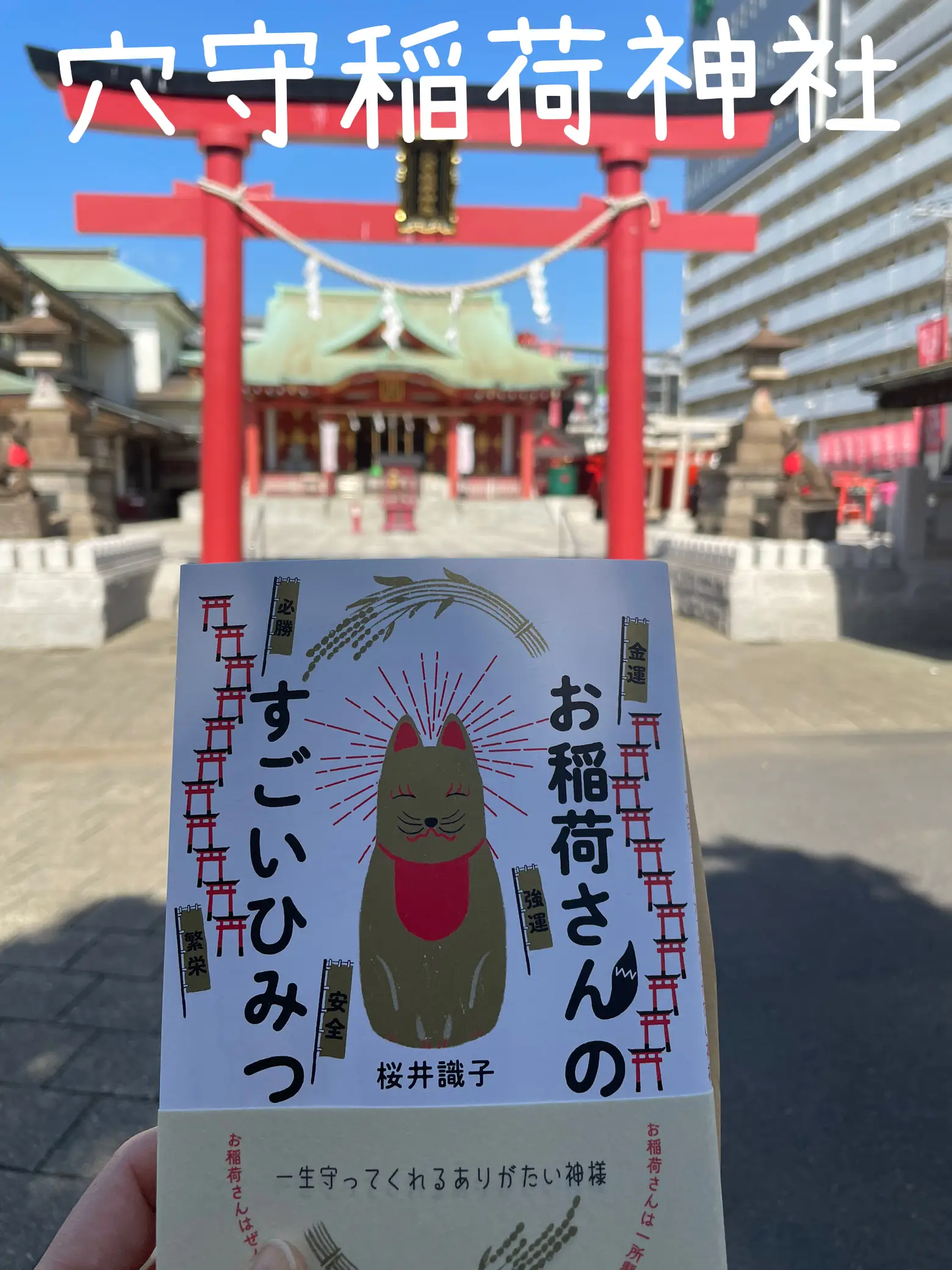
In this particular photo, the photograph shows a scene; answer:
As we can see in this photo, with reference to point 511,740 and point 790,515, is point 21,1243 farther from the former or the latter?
point 790,515

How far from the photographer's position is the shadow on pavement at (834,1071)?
5.11 feet

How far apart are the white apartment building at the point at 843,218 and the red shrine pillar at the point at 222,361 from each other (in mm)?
21566

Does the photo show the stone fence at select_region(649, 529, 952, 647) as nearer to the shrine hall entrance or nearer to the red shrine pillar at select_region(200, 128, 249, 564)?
the red shrine pillar at select_region(200, 128, 249, 564)

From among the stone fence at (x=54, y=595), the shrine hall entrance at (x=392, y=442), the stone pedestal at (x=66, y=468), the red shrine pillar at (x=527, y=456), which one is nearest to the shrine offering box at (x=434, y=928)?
the stone fence at (x=54, y=595)

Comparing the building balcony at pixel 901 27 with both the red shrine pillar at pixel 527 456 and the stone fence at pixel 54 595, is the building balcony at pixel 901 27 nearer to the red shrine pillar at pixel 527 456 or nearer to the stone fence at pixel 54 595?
the red shrine pillar at pixel 527 456

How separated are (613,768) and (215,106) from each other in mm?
7256

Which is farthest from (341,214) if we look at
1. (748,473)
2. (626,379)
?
(748,473)

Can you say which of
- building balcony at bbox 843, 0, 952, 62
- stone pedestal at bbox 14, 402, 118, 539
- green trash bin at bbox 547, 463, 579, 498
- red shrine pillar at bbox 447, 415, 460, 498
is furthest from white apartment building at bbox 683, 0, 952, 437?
stone pedestal at bbox 14, 402, 118, 539

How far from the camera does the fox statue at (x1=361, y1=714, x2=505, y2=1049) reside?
0.90m

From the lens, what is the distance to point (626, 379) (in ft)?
24.2

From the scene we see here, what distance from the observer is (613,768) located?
975 mm

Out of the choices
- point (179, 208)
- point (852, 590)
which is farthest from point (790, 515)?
point (179, 208)

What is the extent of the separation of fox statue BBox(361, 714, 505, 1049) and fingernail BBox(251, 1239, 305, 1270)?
7.9 inches

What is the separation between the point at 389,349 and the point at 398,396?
1.15 meters
